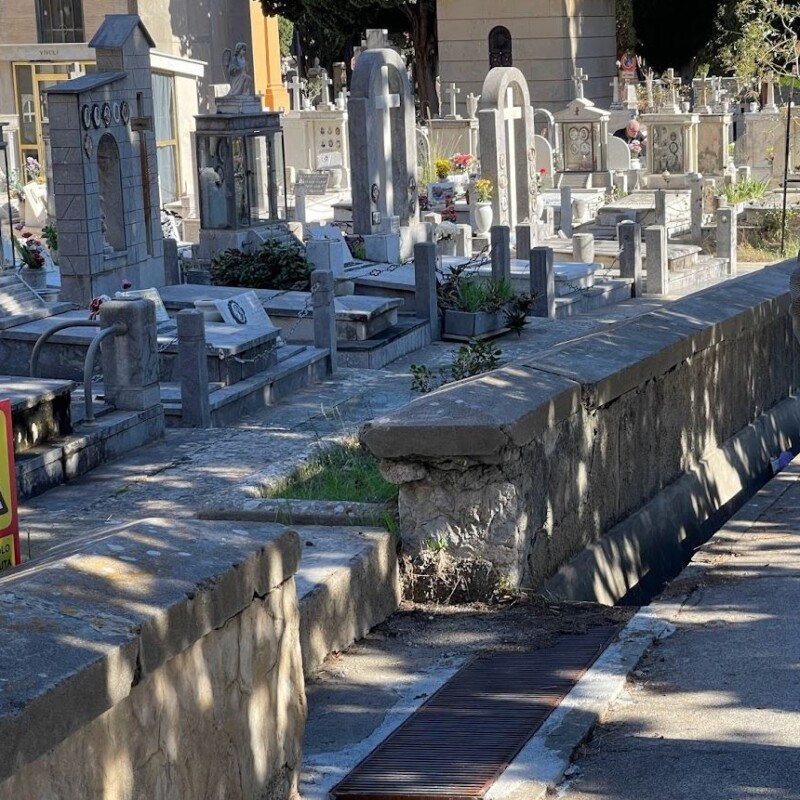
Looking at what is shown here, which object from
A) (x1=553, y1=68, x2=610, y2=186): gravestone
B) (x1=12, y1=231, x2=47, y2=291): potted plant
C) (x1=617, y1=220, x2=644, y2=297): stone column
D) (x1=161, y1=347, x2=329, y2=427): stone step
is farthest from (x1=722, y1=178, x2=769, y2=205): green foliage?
(x1=12, y1=231, x2=47, y2=291): potted plant

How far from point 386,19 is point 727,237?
2446 cm

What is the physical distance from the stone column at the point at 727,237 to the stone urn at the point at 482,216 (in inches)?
135

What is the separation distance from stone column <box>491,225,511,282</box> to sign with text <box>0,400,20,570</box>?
12.6 meters

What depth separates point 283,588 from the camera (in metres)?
3.60

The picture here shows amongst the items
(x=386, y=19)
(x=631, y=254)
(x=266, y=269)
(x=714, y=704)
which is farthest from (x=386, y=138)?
(x=386, y=19)

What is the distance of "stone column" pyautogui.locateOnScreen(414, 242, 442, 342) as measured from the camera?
15234 millimetres

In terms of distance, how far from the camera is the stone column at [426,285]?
15234 mm

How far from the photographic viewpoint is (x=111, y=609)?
2867 mm

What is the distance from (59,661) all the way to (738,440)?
580 centimetres

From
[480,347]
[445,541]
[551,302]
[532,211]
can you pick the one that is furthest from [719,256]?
[445,541]

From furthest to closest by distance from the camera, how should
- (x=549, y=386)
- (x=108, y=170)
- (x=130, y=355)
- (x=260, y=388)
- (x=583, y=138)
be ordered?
(x=583, y=138) → (x=108, y=170) → (x=260, y=388) → (x=130, y=355) → (x=549, y=386)

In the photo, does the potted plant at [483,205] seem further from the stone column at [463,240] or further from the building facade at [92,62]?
the building facade at [92,62]

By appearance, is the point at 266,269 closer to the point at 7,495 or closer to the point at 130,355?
the point at 130,355

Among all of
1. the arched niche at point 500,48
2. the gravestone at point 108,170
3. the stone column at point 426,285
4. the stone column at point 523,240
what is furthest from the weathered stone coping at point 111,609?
the arched niche at point 500,48
